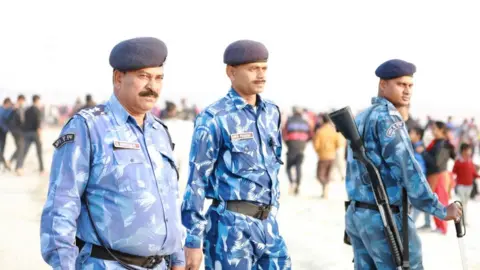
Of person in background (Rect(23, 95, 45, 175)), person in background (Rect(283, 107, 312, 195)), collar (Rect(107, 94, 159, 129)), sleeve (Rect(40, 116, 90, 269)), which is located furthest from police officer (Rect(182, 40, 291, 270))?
person in background (Rect(23, 95, 45, 175))

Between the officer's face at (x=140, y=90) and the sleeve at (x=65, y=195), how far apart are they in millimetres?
269

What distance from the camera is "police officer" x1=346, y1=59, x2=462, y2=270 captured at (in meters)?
5.33

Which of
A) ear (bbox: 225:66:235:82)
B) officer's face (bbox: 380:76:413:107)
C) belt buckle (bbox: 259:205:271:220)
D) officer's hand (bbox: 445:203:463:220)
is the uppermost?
ear (bbox: 225:66:235:82)

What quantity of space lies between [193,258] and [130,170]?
146cm

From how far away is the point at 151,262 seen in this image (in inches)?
147

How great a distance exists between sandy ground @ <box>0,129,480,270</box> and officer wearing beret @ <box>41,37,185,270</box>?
5.70m

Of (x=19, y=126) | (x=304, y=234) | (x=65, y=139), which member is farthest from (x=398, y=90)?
(x=19, y=126)

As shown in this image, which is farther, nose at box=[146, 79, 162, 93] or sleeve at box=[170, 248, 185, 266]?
sleeve at box=[170, 248, 185, 266]

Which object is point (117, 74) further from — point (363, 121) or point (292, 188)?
point (292, 188)

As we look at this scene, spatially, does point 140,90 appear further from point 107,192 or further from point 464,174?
point 464,174

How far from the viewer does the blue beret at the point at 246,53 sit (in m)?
A: 5.40

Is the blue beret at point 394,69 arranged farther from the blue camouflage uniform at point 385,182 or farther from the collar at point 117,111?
the collar at point 117,111

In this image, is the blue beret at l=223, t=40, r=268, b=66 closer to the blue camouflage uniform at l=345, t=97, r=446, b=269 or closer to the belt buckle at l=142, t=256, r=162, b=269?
the blue camouflage uniform at l=345, t=97, r=446, b=269

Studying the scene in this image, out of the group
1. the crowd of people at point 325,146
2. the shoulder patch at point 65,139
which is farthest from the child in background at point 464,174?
the shoulder patch at point 65,139
